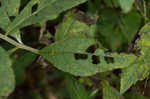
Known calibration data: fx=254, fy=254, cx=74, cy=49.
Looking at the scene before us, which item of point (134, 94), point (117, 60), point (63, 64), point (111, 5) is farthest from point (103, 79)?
point (111, 5)

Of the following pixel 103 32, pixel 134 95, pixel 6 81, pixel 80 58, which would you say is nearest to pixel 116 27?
pixel 103 32

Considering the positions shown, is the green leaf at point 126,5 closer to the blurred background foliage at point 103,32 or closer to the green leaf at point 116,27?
the blurred background foliage at point 103,32

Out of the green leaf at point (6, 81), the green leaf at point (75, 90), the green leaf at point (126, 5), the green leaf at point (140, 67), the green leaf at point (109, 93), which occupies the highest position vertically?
the green leaf at point (126, 5)

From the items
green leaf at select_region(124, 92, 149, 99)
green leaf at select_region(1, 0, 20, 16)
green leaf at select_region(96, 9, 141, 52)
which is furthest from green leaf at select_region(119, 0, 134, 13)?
green leaf at select_region(96, 9, 141, 52)

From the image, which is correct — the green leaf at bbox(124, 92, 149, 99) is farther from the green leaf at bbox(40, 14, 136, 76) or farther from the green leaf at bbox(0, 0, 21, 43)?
the green leaf at bbox(0, 0, 21, 43)

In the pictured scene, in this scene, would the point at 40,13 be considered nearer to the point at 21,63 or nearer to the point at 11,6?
the point at 11,6

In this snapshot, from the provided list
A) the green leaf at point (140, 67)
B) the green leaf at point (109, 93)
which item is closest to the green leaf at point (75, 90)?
the green leaf at point (109, 93)
